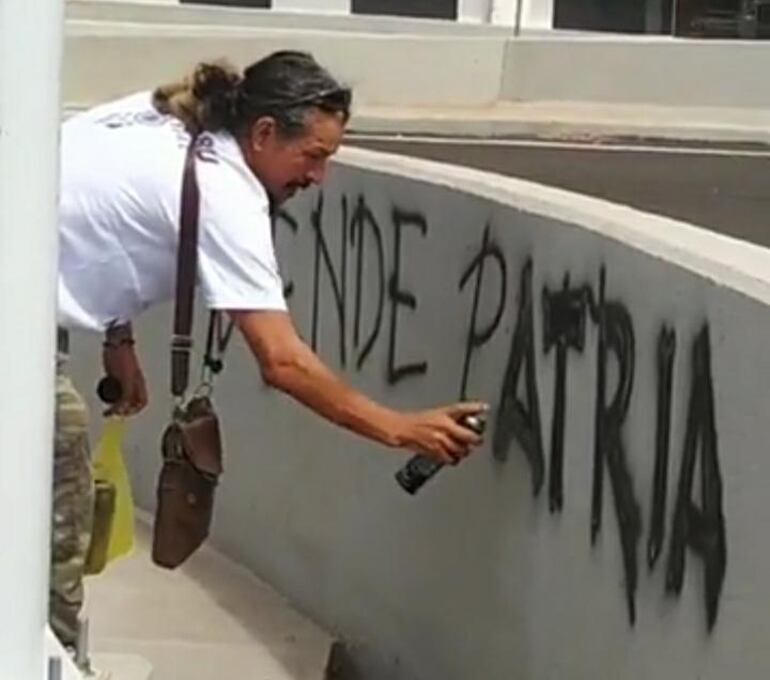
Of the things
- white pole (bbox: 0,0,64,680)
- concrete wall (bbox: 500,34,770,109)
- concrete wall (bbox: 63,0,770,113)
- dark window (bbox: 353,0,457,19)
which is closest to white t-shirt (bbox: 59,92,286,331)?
white pole (bbox: 0,0,64,680)

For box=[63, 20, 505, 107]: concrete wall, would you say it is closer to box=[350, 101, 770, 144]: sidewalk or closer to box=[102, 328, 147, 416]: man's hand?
box=[350, 101, 770, 144]: sidewalk

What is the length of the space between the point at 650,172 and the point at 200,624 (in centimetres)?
904

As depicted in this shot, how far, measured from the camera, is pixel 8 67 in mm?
2361

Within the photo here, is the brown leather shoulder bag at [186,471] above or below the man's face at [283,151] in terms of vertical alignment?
below

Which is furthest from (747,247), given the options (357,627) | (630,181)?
(630,181)

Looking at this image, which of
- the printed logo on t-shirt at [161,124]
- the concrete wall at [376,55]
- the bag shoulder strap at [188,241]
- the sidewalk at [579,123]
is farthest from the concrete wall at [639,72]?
the bag shoulder strap at [188,241]

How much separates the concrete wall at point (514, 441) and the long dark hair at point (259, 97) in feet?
1.87

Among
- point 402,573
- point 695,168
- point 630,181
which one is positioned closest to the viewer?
point 402,573

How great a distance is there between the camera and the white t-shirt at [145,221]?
4688mm

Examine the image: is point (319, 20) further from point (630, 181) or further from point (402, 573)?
point (402, 573)

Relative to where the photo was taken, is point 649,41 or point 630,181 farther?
point 649,41

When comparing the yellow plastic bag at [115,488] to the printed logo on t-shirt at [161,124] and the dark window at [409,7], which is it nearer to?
the printed logo on t-shirt at [161,124]

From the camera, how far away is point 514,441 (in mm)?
5281

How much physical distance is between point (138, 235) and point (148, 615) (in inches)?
94.9
